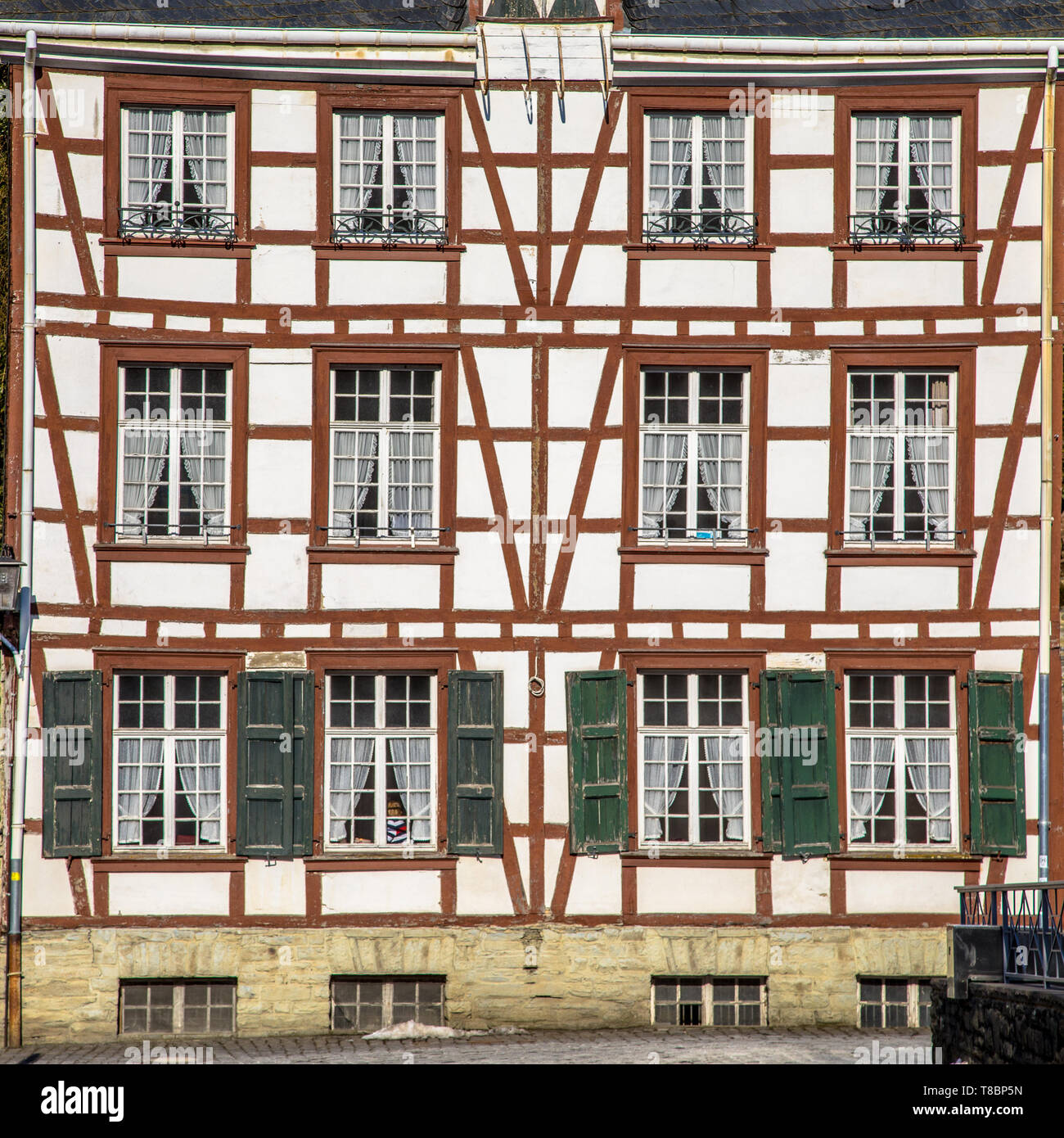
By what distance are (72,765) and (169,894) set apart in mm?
1484

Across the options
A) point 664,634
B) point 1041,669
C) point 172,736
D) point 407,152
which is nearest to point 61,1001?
point 172,736

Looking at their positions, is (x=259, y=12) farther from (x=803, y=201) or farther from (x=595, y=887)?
(x=595, y=887)

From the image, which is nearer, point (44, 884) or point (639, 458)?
point (44, 884)

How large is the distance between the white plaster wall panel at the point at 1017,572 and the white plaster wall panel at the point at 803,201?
3459 millimetres

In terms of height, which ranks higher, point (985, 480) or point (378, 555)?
point (985, 480)

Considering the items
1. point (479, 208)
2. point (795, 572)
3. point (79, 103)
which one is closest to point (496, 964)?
point (795, 572)

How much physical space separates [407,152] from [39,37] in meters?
3.55

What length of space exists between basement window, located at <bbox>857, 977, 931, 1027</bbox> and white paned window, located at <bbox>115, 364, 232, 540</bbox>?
7.46 meters

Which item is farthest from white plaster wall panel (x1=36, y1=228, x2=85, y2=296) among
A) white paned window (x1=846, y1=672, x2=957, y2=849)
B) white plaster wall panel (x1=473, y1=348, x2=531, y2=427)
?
white paned window (x1=846, y1=672, x2=957, y2=849)

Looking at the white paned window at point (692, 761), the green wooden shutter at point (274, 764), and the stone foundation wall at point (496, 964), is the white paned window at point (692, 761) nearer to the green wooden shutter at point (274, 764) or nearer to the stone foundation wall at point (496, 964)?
the stone foundation wall at point (496, 964)

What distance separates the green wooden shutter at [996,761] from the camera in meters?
16.3

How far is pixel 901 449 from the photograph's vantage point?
16.7 m

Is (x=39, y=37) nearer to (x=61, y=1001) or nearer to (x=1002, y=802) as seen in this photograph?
(x=61, y=1001)

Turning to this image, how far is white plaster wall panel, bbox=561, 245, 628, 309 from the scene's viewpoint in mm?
16531
